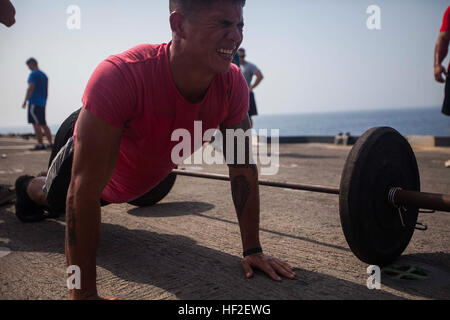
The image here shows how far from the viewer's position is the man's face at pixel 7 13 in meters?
2.33

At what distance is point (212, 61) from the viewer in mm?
1414

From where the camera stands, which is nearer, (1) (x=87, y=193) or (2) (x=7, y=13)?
(1) (x=87, y=193)

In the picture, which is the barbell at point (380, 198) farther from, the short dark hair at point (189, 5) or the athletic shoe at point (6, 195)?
the athletic shoe at point (6, 195)

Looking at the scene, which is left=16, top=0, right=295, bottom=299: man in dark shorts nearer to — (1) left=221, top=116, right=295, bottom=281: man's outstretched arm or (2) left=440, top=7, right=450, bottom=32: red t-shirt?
(1) left=221, top=116, right=295, bottom=281: man's outstretched arm

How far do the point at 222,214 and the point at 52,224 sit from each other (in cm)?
112

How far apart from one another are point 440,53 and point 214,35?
3492mm

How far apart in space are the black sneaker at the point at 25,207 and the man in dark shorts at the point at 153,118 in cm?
63

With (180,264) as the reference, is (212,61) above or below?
above

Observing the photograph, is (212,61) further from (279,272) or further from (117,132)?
(279,272)

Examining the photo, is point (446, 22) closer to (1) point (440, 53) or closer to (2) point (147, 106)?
(1) point (440, 53)

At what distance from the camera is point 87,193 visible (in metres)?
1.22

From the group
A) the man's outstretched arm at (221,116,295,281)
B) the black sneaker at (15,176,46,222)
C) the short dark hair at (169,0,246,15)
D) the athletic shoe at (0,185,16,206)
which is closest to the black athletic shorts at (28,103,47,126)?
the athletic shoe at (0,185,16,206)

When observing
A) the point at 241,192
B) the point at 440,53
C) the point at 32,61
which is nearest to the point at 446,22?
the point at 440,53
